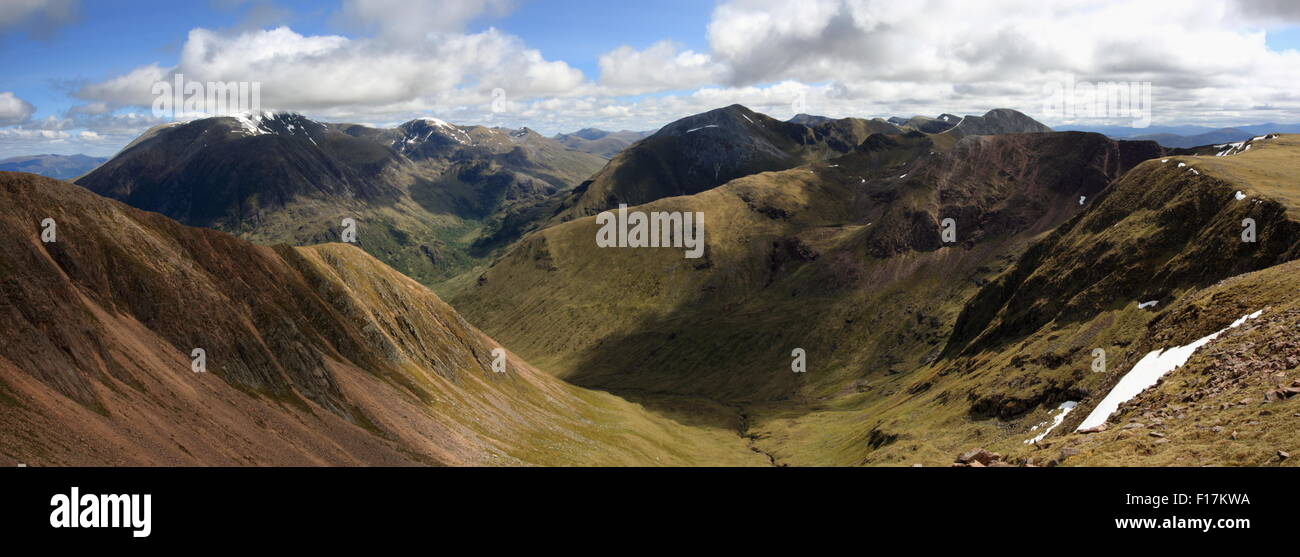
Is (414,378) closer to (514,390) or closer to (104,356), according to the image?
(514,390)

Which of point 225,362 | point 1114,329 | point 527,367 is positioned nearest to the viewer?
point 225,362

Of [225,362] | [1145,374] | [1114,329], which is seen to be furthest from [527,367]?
[1145,374]

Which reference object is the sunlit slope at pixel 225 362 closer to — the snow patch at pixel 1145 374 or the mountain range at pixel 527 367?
the mountain range at pixel 527 367

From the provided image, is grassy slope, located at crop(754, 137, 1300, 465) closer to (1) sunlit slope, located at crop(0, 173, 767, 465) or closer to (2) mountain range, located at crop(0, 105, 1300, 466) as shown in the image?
(2) mountain range, located at crop(0, 105, 1300, 466)

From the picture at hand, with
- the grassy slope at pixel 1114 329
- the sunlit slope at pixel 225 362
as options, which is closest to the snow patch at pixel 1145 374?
the grassy slope at pixel 1114 329

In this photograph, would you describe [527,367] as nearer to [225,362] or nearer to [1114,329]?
[225,362]

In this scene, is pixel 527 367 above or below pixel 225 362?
below

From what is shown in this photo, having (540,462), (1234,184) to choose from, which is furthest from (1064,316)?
(540,462)

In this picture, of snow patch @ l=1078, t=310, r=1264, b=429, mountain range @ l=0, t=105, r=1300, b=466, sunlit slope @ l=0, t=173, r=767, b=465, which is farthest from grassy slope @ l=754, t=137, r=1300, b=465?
sunlit slope @ l=0, t=173, r=767, b=465
